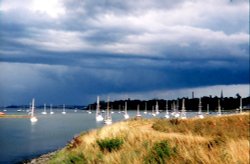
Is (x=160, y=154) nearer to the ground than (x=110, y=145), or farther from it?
farther from it

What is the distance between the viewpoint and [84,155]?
1536 cm

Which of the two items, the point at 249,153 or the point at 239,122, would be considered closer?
the point at 249,153

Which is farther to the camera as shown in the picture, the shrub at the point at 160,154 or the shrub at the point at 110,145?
the shrub at the point at 110,145

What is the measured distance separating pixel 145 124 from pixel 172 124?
9.16 feet

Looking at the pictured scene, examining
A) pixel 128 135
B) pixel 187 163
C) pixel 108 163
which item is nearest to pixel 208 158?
pixel 187 163

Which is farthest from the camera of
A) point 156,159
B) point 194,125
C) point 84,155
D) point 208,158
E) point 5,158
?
point 5,158

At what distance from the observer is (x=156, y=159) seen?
11547 mm

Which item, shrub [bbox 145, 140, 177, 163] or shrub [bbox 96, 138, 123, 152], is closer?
shrub [bbox 145, 140, 177, 163]

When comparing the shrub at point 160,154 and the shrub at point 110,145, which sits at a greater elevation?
the shrub at point 160,154

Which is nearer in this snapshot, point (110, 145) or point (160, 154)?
point (160, 154)

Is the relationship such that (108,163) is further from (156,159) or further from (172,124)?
(172,124)

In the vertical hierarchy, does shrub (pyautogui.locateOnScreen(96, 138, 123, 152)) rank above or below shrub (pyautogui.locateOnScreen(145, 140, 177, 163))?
below

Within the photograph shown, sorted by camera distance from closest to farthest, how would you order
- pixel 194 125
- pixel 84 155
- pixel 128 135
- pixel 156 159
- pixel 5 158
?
pixel 156 159
pixel 84 155
pixel 128 135
pixel 194 125
pixel 5 158

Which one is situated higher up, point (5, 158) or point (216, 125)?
point (216, 125)
